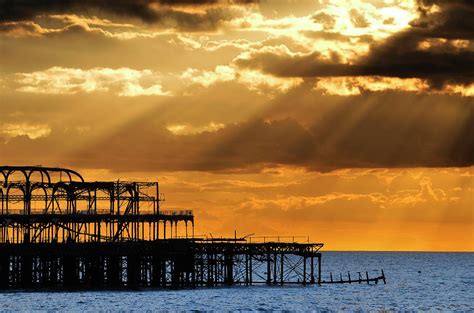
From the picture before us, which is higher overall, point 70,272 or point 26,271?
point 26,271

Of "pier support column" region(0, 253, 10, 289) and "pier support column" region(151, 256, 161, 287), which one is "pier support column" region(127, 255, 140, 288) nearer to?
"pier support column" region(151, 256, 161, 287)

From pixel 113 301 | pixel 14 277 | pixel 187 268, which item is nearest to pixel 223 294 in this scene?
pixel 187 268

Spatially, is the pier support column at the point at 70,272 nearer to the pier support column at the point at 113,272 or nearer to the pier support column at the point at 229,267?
the pier support column at the point at 113,272

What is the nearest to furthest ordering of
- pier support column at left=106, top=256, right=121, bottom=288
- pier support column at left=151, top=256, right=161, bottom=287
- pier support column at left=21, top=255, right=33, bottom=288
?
1. pier support column at left=106, top=256, right=121, bottom=288
2. pier support column at left=21, top=255, right=33, bottom=288
3. pier support column at left=151, top=256, right=161, bottom=287

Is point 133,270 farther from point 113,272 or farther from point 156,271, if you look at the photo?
point 156,271

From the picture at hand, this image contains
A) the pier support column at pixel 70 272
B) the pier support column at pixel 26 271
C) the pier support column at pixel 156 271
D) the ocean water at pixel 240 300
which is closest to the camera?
the ocean water at pixel 240 300

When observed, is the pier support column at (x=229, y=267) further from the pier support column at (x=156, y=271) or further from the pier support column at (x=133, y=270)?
the pier support column at (x=133, y=270)

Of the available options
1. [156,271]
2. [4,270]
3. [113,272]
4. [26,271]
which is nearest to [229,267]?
[156,271]

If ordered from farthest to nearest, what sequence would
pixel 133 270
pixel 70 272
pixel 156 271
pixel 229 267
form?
pixel 229 267 → pixel 156 271 → pixel 70 272 → pixel 133 270

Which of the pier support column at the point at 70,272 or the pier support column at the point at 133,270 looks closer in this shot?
the pier support column at the point at 133,270

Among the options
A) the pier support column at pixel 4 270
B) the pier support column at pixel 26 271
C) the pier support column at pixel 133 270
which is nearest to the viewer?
the pier support column at pixel 4 270

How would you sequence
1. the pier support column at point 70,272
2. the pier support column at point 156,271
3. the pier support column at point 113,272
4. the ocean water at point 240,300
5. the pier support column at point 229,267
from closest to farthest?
the ocean water at point 240,300 → the pier support column at point 70,272 → the pier support column at point 113,272 → the pier support column at point 156,271 → the pier support column at point 229,267

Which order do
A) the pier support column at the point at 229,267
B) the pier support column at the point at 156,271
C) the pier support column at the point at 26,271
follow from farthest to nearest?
1. the pier support column at the point at 229,267
2. the pier support column at the point at 156,271
3. the pier support column at the point at 26,271

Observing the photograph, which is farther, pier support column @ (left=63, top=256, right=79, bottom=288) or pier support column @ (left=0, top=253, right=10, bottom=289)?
pier support column @ (left=63, top=256, right=79, bottom=288)
